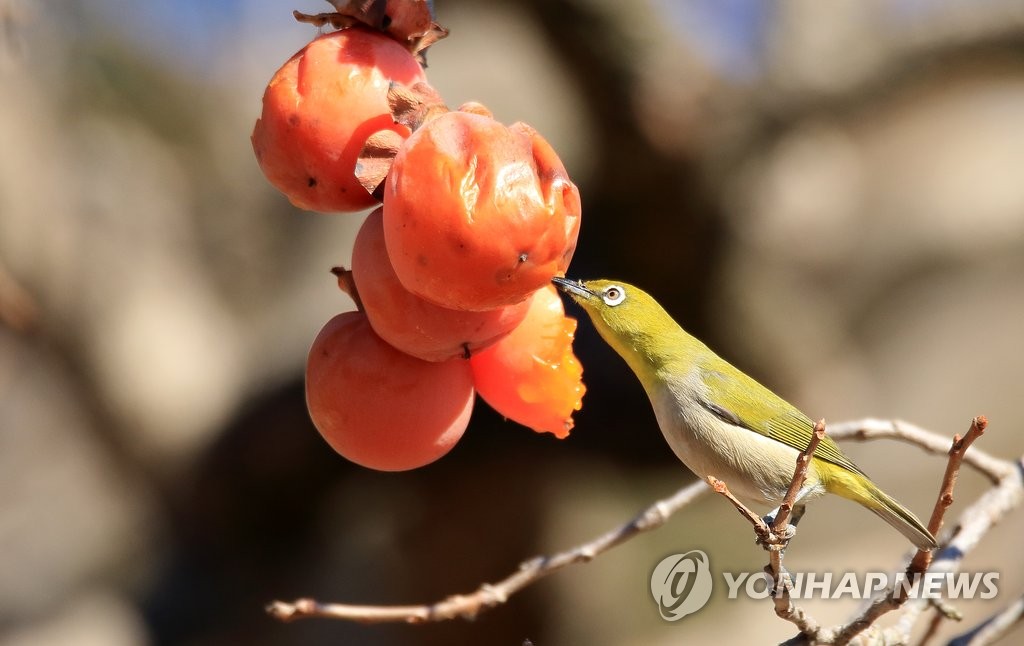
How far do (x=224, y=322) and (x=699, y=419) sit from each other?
486cm

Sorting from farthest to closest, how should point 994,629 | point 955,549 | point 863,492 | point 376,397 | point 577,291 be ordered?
point 577,291, point 863,492, point 955,549, point 994,629, point 376,397

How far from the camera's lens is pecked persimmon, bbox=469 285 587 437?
1721mm

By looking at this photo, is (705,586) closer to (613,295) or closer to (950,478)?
(950,478)

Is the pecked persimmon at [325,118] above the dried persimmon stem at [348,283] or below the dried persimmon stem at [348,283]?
above

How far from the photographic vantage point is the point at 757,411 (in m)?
2.68

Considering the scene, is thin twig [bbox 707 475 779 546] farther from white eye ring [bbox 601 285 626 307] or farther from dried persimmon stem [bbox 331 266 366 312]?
white eye ring [bbox 601 285 626 307]

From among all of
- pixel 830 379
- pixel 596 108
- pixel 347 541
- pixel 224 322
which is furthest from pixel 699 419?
pixel 224 322

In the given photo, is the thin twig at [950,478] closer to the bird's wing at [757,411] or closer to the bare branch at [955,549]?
the bare branch at [955,549]

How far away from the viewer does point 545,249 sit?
4.55 ft

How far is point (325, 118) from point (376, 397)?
48cm

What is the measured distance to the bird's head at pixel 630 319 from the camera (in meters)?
2.70

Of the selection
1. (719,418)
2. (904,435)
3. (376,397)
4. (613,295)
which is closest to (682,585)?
(719,418)

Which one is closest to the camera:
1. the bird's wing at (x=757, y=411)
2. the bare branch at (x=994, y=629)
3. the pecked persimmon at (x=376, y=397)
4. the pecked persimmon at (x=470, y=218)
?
the pecked persimmon at (x=470, y=218)

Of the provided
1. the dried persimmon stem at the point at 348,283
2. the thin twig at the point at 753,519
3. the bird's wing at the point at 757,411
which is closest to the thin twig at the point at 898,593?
the thin twig at the point at 753,519
